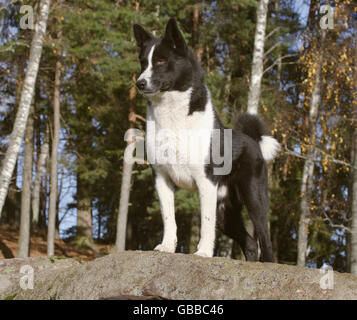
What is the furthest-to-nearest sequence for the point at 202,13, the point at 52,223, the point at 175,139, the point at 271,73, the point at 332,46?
the point at 271,73
the point at 202,13
the point at 52,223
the point at 332,46
the point at 175,139

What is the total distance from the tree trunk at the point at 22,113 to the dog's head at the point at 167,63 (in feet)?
20.6

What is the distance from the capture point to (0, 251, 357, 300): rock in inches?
105

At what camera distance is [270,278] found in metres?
2.76

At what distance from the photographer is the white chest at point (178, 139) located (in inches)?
137

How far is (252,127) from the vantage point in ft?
14.5

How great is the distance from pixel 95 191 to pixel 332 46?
35.1ft

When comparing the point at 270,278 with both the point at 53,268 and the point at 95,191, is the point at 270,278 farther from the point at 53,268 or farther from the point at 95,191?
the point at 95,191

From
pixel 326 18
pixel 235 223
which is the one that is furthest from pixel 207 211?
pixel 326 18

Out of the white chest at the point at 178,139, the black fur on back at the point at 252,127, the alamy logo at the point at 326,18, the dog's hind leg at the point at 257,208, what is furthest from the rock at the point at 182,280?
the alamy logo at the point at 326,18

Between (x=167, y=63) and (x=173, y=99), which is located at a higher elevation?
(x=167, y=63)

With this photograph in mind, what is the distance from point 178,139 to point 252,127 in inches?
→ 46.6

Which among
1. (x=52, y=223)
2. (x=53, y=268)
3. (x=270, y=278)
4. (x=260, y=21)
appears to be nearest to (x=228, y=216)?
(x=270, y=278)

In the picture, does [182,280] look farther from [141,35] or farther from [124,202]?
[124,202]

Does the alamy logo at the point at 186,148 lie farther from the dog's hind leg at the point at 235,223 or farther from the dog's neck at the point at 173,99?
the dog's hind leg at the point at 235,223
